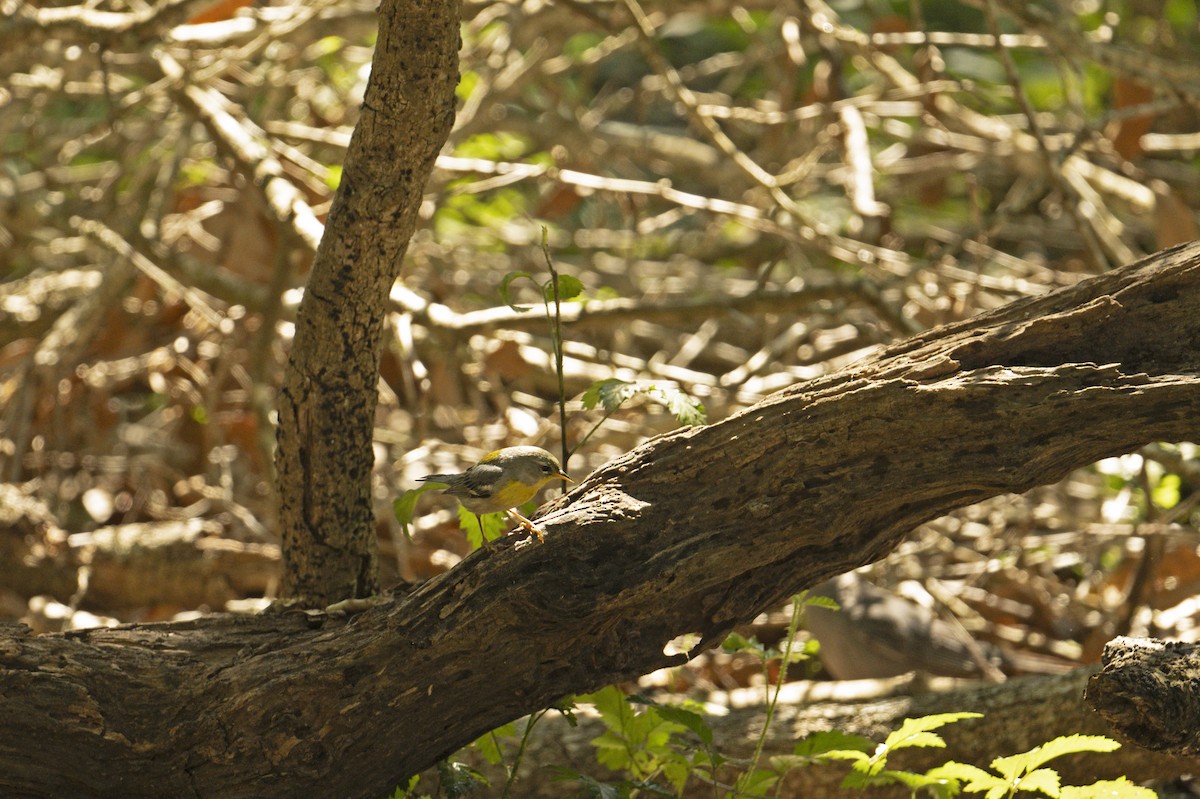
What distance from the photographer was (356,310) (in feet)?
7.67

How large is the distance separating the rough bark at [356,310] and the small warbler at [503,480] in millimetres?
307

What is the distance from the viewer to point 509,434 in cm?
426

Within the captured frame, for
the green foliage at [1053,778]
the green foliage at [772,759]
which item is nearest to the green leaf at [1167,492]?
the green foliage at [772,759]

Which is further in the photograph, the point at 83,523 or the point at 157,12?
the point at 83,523

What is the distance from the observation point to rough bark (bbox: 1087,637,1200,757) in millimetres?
1737

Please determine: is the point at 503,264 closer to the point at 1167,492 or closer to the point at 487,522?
the point at 1167,492

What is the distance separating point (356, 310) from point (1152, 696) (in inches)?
64.9


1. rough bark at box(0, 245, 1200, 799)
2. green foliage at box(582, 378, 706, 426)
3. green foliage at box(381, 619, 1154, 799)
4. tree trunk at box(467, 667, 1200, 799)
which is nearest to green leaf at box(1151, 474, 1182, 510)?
tree trunk at box(467, 667, 1200, 799)

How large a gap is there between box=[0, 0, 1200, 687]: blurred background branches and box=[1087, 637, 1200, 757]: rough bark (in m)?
1.87

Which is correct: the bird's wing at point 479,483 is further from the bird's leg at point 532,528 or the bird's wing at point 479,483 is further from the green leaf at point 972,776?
the green leaf at point 972,776

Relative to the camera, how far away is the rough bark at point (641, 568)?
2.00 m

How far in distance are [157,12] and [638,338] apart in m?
3.27

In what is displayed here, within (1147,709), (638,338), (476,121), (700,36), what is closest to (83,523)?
(476,121)

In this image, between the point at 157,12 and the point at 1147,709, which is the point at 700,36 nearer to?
the point at 157,12
